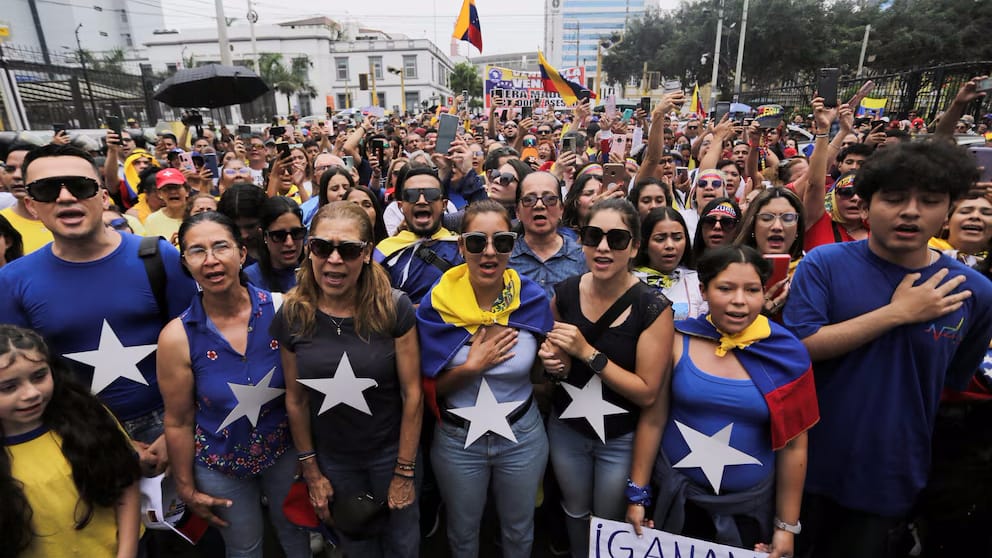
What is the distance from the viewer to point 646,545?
7.06 feet

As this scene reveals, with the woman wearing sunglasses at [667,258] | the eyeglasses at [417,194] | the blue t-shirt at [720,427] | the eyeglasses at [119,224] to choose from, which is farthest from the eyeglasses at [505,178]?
the eyeglasses at [119,224]

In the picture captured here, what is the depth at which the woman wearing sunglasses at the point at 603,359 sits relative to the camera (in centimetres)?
206

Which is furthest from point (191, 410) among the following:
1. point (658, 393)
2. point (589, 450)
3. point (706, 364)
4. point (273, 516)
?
point (706, 364)

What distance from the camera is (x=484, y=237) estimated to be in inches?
84.3

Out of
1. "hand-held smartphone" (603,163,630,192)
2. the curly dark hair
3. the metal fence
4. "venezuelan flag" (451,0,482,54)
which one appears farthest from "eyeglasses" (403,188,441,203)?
the metal fence

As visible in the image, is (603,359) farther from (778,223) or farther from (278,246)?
(278,246)

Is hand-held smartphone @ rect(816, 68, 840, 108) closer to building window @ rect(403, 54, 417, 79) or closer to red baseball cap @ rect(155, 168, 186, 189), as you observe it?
red baseball cap @ rect(155, 168, 186, 189)

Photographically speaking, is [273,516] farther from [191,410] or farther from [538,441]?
[538,441]

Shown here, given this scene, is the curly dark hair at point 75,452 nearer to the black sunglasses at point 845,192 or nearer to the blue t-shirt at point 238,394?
the blue t-shirt at point 238,394

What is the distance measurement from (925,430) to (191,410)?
2961 mm

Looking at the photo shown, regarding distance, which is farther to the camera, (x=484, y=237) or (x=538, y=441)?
(x=538, y=441)

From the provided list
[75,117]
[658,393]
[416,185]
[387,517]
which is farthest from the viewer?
[75,117]

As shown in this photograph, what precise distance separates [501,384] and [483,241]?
63 cm

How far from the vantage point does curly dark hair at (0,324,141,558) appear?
5.56ft
